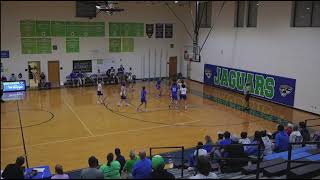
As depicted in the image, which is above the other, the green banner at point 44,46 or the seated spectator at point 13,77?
the green banner at point 44,46

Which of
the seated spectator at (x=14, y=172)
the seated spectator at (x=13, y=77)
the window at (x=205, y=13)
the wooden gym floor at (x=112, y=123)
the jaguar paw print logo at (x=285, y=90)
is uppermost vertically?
the window at (x=205, y=13)

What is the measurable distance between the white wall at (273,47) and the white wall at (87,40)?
4586mm

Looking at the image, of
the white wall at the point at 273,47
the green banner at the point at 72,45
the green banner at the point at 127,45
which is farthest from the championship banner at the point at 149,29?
the green banner at the point at 72,45

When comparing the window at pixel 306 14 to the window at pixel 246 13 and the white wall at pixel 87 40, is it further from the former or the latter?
the white wall at pixel 87 40

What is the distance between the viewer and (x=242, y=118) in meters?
16.9

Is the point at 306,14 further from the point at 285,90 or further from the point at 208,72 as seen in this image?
the point at 208,72

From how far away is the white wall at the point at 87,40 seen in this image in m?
22.8

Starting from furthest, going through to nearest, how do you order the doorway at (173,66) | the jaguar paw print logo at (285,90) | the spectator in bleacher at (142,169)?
the doorway at (173,66) < the jaguar paw print logo at (285,90) < the spectator in bleacher at (142,169)

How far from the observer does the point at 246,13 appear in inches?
874

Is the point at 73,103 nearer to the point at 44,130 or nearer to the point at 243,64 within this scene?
the point at 44,130

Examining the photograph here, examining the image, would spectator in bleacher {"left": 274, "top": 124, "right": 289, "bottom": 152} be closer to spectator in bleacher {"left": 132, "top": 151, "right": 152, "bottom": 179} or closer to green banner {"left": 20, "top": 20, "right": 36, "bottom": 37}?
spectator in bleacher {"left": 132, "top": 151, "right": 152, "bottom": 179}

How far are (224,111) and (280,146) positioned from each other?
340 inches

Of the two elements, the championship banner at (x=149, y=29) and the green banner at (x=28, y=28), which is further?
the championship banner at (x=149, y=29)

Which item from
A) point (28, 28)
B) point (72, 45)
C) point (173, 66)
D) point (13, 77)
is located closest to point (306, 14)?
point (173, 66)
